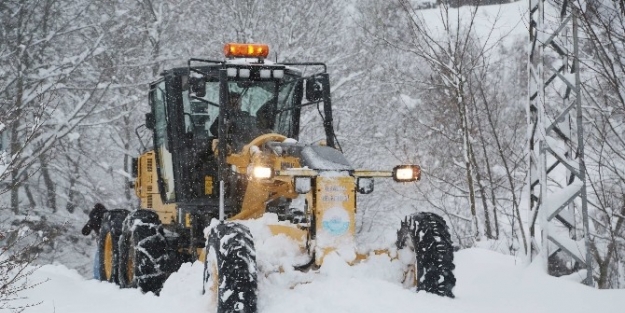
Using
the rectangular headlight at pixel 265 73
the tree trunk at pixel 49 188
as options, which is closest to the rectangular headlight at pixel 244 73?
the rectangular headlight at pixel 265 73

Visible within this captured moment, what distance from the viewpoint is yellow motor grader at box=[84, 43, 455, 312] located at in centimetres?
541

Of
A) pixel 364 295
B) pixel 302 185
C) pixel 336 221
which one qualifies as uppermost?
pixel 302 185

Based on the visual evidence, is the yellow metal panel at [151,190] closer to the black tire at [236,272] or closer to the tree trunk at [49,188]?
the black tire at [236,272]

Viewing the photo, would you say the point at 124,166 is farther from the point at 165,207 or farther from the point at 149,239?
the point at 149,239

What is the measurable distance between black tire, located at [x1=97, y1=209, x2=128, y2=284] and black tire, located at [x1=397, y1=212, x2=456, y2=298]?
4108 millimetres

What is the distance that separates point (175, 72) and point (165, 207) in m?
2.00

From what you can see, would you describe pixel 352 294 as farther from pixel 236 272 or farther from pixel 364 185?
pixel 364 185

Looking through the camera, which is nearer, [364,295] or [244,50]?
[364,295]

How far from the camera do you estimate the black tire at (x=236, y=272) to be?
4.83 metres

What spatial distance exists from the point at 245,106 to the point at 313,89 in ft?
2.67

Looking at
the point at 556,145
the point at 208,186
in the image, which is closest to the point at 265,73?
the point at 208,186

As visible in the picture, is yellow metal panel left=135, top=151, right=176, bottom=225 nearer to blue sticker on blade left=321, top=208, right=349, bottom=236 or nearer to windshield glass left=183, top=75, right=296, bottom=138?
windshield glass left=183, top=75, right=296, bottom=138

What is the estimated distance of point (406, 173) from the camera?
5.78 meters

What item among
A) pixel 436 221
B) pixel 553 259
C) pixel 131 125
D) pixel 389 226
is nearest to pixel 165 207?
pixel 436 221
